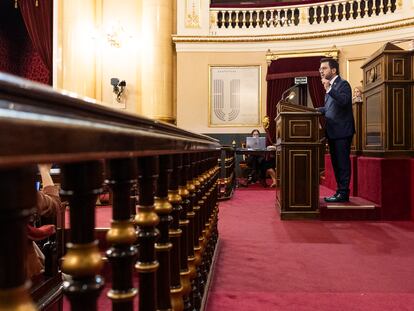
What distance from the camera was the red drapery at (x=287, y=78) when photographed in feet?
32.6

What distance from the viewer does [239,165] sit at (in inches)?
398

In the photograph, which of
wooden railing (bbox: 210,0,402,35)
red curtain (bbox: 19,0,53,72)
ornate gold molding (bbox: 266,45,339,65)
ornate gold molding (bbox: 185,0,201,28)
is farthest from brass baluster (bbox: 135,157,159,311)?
ornate gold molding (bbox: 185,0,201,28)

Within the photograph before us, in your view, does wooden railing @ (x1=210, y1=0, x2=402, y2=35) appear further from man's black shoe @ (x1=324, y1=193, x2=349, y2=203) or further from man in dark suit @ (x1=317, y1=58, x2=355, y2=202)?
man's black shoe @ (x1=324, y1=193, x2=349, y2=203)

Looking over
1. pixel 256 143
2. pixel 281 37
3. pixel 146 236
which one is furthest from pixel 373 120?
pixel 281 37

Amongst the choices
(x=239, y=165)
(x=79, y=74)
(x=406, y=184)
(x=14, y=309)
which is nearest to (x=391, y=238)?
(x=406, y=184)

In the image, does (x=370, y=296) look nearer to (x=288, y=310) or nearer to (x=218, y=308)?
(x=288, y=310)

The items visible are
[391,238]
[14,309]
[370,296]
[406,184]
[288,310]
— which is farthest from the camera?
Answer: [406,184]

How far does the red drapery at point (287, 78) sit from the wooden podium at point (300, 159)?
5384mm

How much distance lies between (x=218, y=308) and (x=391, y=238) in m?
2.07

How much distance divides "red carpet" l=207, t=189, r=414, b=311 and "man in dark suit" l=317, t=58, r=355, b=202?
613 millimetres

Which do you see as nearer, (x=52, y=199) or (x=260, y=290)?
(x=52, y=199)

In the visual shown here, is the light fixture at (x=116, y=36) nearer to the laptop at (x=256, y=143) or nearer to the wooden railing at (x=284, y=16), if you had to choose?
the wooden railing at (x=284, y=16)

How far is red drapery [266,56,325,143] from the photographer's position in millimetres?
9945

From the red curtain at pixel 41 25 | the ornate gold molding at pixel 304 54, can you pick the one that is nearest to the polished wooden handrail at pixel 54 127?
the red curtain at pixel 41 25
